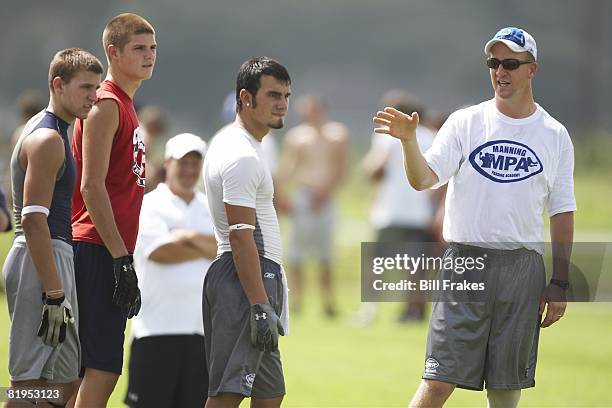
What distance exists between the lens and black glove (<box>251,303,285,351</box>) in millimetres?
5246

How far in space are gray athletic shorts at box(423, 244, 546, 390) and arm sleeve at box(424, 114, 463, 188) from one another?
0.41 metres

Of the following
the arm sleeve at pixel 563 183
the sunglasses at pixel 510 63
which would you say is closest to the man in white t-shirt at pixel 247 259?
the sunglasses at pixel 510 63

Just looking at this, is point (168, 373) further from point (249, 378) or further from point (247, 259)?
point (247, 259)

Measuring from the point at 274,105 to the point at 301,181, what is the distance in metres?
9.31

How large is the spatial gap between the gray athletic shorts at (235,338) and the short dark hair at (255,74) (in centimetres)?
82

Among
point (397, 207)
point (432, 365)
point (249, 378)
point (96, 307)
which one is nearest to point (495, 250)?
point (432, 365)

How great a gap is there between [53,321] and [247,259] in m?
0.92

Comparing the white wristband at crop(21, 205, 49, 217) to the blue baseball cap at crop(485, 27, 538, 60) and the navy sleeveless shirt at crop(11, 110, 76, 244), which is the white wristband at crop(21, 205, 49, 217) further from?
the blue baseball cap at crop(485, 27, 538, 60)

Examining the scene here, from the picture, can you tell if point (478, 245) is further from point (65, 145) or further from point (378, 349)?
point (378, 349)

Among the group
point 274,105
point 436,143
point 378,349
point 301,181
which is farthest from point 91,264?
point 301,181

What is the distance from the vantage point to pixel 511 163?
229 inches

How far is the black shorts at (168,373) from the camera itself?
655 cm

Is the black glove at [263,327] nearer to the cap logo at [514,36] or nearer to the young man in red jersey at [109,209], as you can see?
the young man in red jersey at [109,209]

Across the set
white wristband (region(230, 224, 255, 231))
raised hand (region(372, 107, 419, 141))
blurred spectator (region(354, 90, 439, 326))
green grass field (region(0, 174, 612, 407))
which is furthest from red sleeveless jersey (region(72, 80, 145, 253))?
blurred spectator (region(354, 90, 439, 326))
